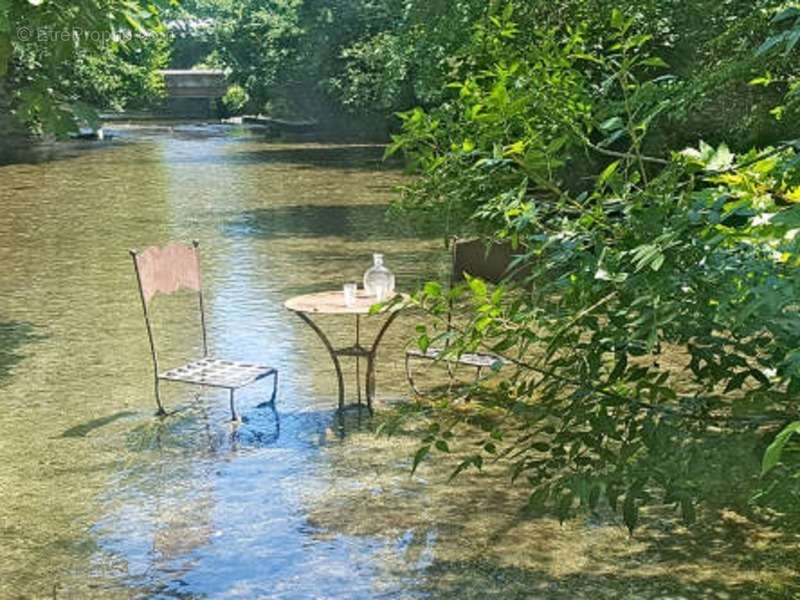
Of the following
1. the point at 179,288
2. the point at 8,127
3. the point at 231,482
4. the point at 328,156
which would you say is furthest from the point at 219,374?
the point at 8,127

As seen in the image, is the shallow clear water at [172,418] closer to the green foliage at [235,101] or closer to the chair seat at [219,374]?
the chair seat at [219,374]

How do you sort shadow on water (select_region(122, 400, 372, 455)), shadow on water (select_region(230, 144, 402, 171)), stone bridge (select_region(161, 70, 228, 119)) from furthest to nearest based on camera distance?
stone bridge (select_region(161, 70, 228, 119))
shadow on water (select_region(230, 144, 402, 171))
shadow on water (select_region(122, 400, 372, 455))

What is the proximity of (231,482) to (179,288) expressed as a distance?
1.88 metres

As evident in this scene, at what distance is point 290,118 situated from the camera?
52156 mm

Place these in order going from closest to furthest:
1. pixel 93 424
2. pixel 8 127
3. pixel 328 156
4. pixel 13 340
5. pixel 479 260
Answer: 1. pixel 93 424
2. pixel 479 260
3. pixel 13 340
4. pixel 8 127
5. pixel 328 156

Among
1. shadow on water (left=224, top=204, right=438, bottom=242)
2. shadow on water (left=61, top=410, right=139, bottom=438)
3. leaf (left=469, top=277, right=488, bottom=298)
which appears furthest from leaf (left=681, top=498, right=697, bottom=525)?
shadow on water (left=224, top=204, right=438, bottom=242)

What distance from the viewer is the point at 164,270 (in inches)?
310

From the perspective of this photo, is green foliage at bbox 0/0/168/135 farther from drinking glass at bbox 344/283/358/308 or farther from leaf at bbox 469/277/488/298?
leaf at bbox 469/277/488/298

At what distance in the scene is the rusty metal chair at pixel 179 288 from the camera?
748 centimetres

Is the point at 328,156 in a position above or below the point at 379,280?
below

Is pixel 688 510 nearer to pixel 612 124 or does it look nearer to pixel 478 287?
pixel 478 287

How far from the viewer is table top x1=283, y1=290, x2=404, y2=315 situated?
747 cm

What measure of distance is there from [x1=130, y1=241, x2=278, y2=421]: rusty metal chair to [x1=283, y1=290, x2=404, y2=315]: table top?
0.48 m

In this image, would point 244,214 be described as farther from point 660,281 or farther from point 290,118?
point 290,118
